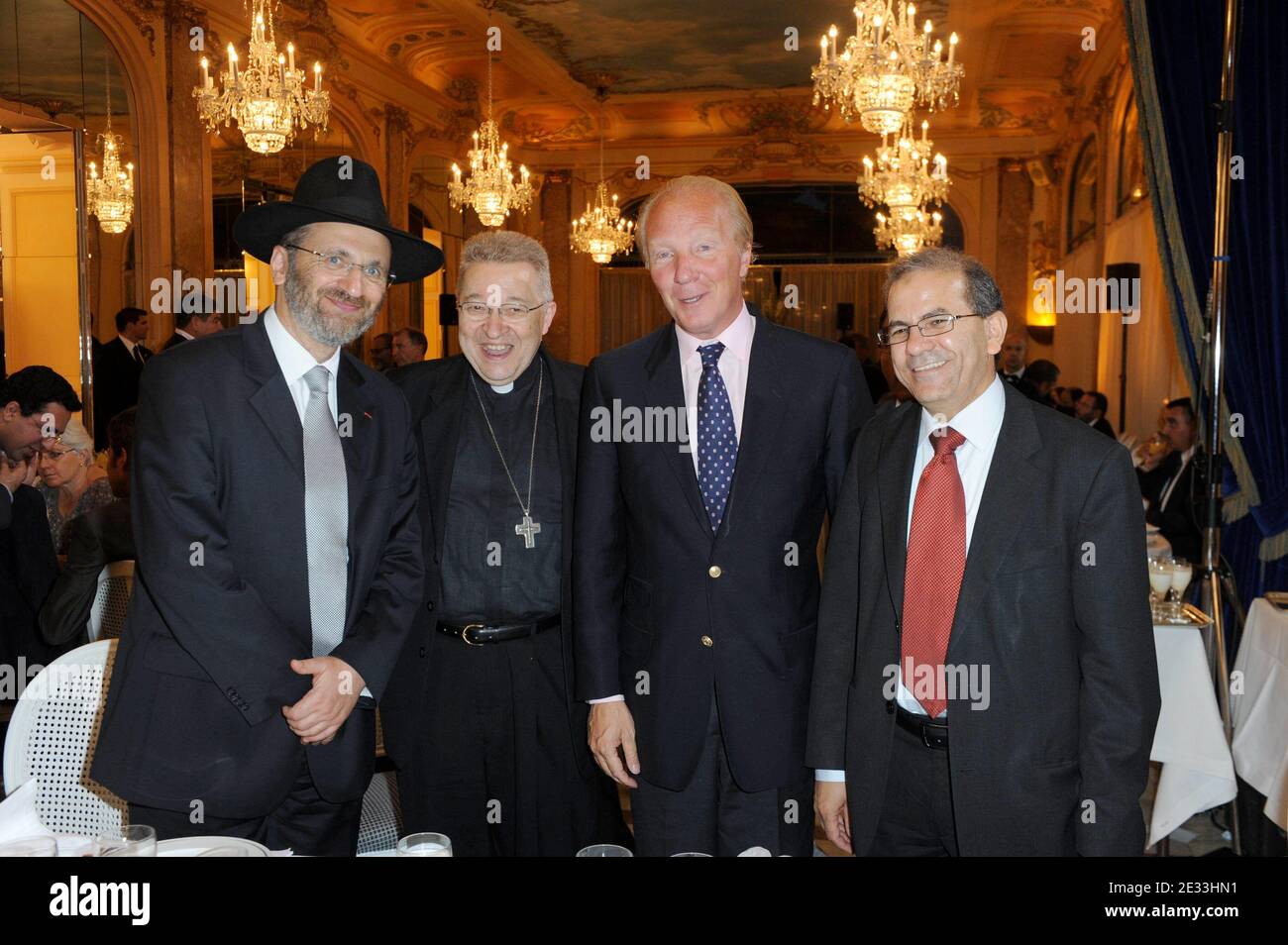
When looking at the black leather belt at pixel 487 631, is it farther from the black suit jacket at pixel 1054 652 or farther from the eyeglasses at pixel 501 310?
the black suit jacket at pixel 1054 652

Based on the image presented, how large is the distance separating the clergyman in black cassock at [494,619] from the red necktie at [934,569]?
2.89 ft

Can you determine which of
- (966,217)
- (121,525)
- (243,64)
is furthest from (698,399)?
(966,217)

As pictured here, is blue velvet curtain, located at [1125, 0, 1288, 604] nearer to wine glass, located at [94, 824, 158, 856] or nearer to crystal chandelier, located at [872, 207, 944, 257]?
wine glass, located at [94, 824, 158, 856]

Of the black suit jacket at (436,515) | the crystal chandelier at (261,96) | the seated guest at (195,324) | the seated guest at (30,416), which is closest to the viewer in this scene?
the black suit jacket at (436,515)

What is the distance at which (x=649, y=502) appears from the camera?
7.54ft

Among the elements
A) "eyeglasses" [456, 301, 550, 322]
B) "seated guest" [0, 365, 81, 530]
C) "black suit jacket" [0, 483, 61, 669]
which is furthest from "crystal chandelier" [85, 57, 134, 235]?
"eyeglasses" [456, 301, 550, 322]

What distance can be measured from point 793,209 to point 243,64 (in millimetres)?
9309

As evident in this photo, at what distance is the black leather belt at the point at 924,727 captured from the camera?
6.36ft

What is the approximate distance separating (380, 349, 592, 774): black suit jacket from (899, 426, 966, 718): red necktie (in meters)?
0.86

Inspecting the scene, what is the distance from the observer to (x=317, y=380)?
7.34 ft

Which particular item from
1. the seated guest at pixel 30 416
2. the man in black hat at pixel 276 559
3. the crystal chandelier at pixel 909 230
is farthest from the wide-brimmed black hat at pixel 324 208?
the crystal chandelier at pixel 909 230

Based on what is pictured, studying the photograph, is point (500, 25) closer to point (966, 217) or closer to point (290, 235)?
point (966, 217)

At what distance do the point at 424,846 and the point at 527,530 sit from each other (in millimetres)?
1205

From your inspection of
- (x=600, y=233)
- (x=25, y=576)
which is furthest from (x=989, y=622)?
(x=600, y=233)
